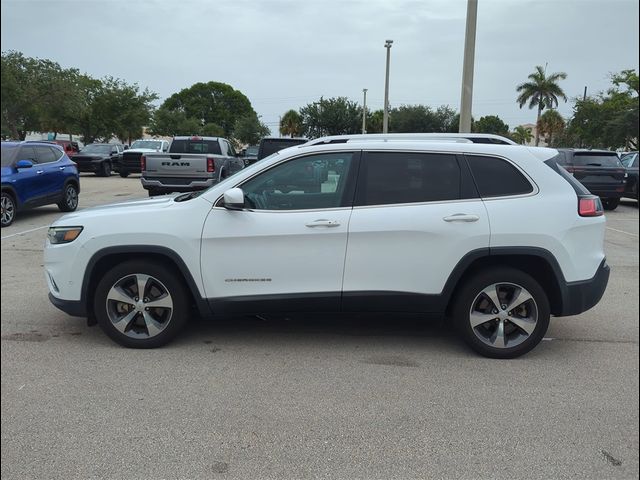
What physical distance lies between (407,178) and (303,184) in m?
0.86

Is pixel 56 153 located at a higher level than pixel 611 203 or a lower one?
higher

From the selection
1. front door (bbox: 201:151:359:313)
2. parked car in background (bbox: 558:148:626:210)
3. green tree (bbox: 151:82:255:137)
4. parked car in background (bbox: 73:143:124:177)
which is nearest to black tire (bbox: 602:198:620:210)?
parked car in background (bbox: 558:148:626:210)

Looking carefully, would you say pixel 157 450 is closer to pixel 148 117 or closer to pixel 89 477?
pixel 89 477

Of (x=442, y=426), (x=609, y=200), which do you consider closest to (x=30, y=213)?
(x=442, y=426)

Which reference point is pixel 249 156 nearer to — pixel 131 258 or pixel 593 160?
pixel 593 160

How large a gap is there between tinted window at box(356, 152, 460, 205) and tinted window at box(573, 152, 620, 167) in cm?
1181

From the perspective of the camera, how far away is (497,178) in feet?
13.7

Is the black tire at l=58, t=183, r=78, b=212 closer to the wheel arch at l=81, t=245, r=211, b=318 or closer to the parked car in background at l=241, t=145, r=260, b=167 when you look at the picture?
the parked car in background at l=241, t=145, r=260, b=167

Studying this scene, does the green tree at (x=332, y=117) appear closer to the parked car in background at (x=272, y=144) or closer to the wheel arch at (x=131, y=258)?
the parked car in background at (x=272, y=144)

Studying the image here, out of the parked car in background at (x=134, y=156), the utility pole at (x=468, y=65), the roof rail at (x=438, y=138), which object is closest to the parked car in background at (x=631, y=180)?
the utility pole at (x=468, y=65)

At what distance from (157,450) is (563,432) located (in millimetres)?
2394

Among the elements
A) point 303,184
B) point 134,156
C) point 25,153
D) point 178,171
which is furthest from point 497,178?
point 134,156

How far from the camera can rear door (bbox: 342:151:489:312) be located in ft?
13.2

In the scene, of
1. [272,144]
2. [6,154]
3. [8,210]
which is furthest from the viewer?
[272,144]
